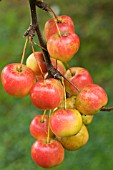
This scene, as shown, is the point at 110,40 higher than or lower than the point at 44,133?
lower

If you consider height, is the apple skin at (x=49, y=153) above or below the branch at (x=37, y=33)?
below

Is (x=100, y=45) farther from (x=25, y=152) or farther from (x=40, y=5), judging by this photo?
(x=40, y=5)

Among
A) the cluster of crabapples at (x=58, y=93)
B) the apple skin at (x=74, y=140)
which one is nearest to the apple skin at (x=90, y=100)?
the cluster of crabapples at (x=58, y=93)

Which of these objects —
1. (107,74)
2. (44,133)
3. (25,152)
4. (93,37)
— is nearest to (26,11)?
(93,37)

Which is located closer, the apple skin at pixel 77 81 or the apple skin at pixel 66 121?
the apple skin at pixel 66 121

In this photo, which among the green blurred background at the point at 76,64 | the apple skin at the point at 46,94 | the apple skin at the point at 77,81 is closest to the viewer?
the apple skin at the point at 46,94

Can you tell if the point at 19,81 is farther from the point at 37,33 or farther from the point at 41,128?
the point at 41,128

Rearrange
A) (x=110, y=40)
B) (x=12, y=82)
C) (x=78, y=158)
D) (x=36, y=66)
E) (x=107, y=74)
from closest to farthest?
(x=12, y=82) < (x=36, y=66) < (x=78, y=158) < (x=107, y=74) < (x=110, y=40)

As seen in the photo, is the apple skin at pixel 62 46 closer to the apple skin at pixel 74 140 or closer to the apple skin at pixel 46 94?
the apple skin at pixel 46 94
